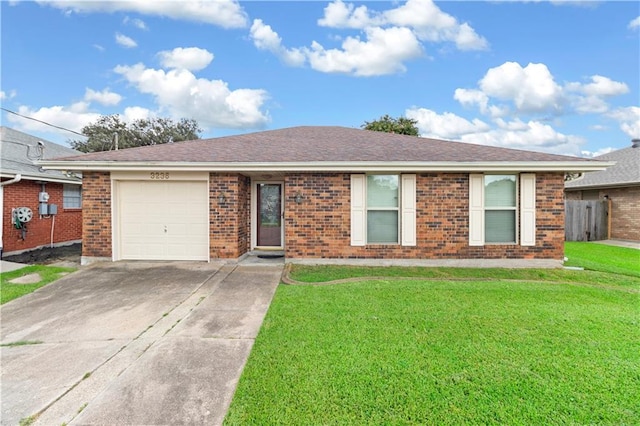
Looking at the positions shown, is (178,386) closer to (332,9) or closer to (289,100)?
(332,9)

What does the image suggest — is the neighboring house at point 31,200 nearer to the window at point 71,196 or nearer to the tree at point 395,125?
the window at point 71,196

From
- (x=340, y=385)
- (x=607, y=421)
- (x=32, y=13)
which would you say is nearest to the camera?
(x=607, y=421)

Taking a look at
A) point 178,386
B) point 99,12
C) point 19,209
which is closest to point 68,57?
point 99,12

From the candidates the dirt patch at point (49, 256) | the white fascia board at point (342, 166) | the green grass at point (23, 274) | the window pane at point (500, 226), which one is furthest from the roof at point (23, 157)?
the window pane at point (500, 226)

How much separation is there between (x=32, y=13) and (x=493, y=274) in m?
19.2

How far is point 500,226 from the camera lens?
7934 millimetres

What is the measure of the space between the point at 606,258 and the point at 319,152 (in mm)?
9177

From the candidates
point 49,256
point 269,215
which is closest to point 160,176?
point 269,215

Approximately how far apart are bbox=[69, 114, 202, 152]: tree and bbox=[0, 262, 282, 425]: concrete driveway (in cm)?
3244

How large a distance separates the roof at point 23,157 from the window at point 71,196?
649 millimetres

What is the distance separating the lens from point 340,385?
2.83 m

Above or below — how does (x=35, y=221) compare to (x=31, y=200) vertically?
below

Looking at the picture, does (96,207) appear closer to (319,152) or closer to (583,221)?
(319,152)

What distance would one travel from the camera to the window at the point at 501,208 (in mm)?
7758
